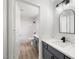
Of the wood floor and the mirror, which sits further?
the wood floor

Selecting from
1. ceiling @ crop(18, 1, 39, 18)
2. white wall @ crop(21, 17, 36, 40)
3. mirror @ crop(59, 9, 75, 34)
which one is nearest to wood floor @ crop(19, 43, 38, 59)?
mirror @ crop(59, 9, 75, 34)

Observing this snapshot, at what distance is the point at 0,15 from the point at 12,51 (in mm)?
2142

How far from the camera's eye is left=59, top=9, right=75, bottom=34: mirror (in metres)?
2.06

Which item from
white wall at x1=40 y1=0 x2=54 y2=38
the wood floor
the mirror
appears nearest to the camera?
the mirror

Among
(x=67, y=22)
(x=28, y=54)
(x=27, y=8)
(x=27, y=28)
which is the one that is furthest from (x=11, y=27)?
(x=27, y=28)

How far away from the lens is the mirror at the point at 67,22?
2.06 meters

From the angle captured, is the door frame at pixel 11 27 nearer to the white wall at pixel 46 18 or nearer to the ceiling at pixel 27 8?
the ceiling at pixel 27 8

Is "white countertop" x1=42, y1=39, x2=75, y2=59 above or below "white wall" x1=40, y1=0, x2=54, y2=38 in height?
below

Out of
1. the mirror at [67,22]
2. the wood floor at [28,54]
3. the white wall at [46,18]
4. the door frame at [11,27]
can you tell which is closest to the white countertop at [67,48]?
the mirror at [67,22]

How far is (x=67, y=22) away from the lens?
Answer: 2287 millimetres

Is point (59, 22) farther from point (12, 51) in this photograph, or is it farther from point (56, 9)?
point (12, 51)

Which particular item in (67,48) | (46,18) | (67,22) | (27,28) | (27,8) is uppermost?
(27,8)

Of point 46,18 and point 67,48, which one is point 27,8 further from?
point 67,48

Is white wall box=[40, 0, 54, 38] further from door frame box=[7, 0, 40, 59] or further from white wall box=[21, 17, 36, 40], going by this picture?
white wall box=[21, 17, 36, 40]
